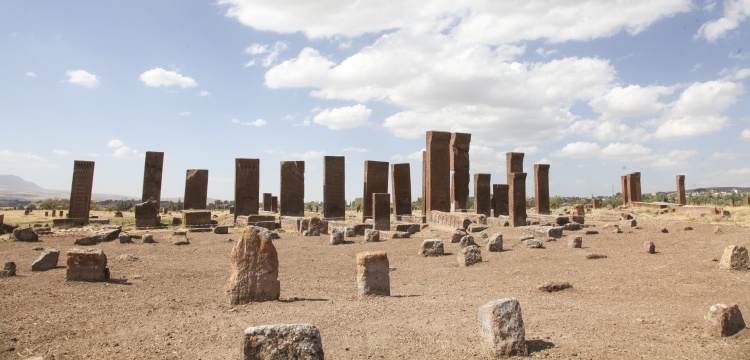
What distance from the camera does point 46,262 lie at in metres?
9.33

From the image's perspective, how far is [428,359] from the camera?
14.9 feet

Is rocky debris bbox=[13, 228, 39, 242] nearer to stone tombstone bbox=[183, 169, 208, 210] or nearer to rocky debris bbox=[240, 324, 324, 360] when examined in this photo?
stone tombstone bbox=[183, 169, 208, 210]

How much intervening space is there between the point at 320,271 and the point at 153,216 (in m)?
14.0

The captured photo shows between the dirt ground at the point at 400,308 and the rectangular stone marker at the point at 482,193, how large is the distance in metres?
11.5

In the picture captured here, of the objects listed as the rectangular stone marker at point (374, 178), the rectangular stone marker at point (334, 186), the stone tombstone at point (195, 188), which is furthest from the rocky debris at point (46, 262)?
the stone tombstone at point (195, 188)

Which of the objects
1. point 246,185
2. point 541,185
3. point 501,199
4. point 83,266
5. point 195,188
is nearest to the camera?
point 83,266

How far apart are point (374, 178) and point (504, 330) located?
18.8m

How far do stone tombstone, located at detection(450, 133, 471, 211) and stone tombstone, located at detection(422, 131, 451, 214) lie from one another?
0.24 metres

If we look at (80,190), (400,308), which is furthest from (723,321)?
(80,190)

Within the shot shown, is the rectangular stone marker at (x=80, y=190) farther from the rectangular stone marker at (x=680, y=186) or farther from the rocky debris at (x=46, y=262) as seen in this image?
the rectangular stone marker at (x=680, y=186)

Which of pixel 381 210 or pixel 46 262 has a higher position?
pixel 381 210

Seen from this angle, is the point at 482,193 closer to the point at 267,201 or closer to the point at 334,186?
the point at 334,186

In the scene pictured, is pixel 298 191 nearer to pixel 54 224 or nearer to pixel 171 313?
pixel 54 224

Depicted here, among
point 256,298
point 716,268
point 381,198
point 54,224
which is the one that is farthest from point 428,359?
point 54,224
